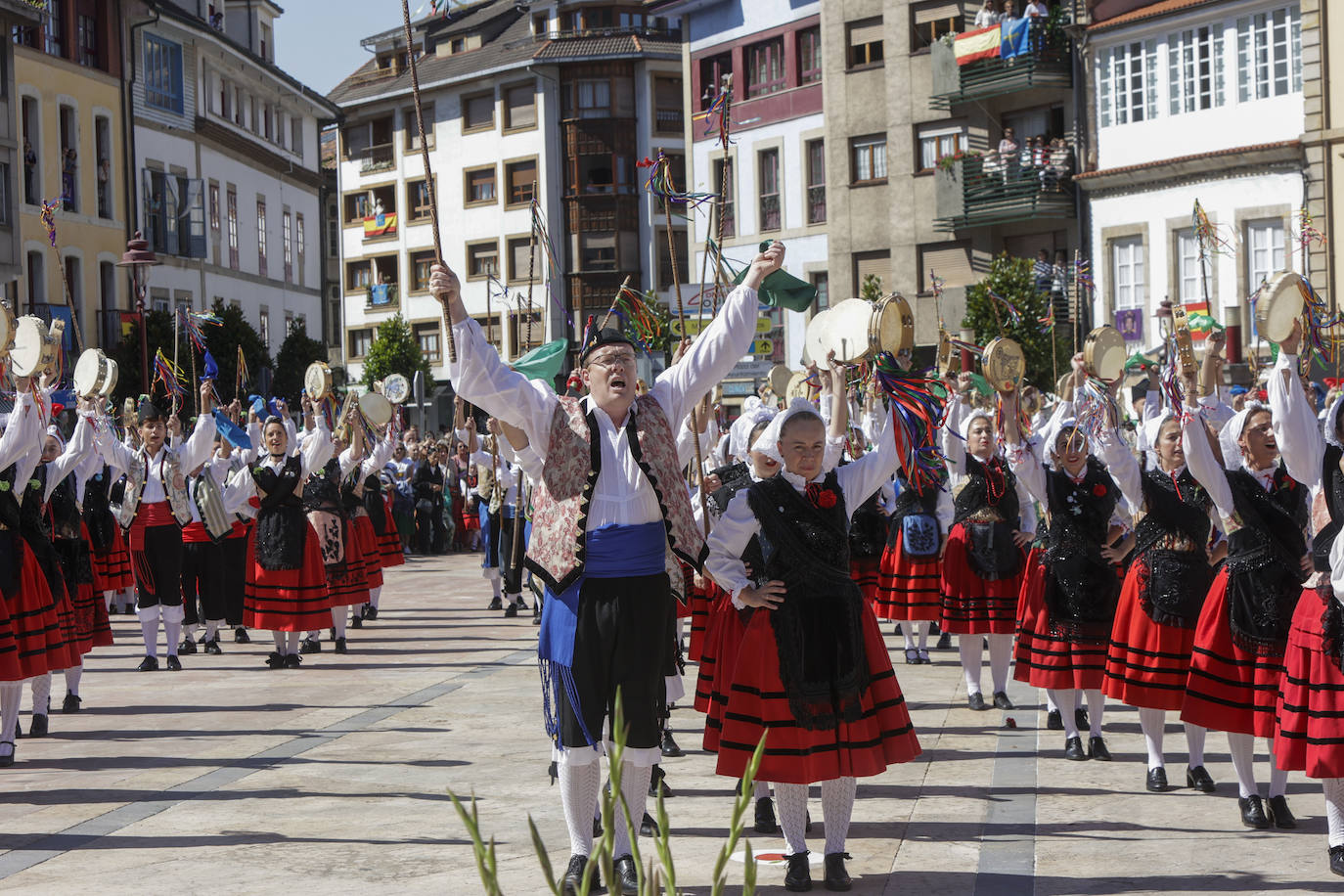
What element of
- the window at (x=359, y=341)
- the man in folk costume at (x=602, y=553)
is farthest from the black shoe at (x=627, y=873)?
the window at (x=359, y=341)

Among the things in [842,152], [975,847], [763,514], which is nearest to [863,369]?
[763,514]

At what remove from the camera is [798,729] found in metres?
6.76

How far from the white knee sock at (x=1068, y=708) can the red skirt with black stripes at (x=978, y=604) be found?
1463 mm

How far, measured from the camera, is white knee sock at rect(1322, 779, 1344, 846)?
22.0 feet

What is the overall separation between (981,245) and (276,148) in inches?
862

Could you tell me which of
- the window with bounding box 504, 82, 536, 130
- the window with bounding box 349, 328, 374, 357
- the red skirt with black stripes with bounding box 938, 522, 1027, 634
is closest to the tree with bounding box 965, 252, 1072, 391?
the red skirt with black stripes with bounding box 938, 522, 1027, 634

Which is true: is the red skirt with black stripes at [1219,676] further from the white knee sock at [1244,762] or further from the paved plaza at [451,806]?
the paved plaza at [451,806]

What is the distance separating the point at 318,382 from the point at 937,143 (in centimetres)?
2605

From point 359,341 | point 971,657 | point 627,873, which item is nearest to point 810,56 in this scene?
point 359,341

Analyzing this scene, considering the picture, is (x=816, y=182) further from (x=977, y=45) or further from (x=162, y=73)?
(x=162, y=73)

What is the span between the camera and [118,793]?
8.77 m

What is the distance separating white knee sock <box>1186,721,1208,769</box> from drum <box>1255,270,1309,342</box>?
223 cm

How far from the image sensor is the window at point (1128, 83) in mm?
32625

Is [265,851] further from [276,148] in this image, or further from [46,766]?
[276,148]
